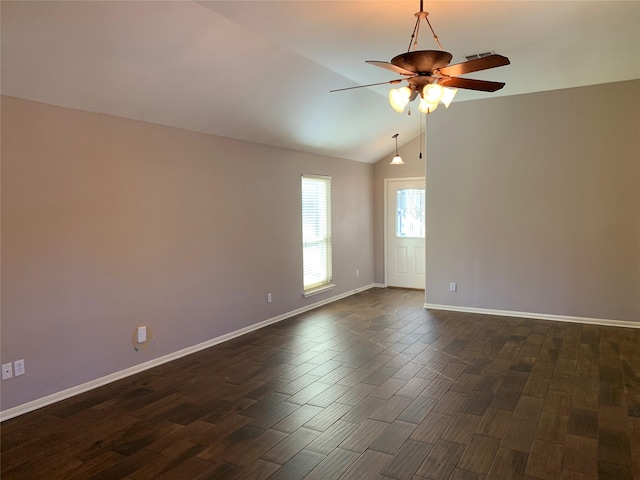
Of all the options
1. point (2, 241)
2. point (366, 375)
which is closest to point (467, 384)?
point (366, 375)

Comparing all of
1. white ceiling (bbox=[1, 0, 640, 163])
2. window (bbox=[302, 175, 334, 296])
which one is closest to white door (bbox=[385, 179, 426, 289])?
window (bbox=[302, 175, 334, 296])

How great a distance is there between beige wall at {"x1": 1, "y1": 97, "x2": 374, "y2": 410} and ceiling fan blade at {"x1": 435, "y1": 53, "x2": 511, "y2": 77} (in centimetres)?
285

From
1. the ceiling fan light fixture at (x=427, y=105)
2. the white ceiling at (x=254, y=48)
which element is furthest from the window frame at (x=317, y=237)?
the ceiling fan light fixture at (x=427, y=105)

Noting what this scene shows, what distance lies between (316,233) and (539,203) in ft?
10.5

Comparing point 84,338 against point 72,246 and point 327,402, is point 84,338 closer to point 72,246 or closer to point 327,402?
point 72,246

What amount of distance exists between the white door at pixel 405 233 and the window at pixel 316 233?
1.77m

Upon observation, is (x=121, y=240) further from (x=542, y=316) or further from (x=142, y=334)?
(x=542, y=316)

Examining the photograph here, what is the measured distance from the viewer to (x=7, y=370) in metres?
3.26

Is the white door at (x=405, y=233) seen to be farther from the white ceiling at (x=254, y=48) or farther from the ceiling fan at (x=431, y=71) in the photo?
the ceiling fan at (x=431, y=71)

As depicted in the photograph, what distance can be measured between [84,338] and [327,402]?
2.13 m

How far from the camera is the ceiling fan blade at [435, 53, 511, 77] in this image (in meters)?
2.65

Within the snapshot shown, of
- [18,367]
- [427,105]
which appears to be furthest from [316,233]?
[18,367]

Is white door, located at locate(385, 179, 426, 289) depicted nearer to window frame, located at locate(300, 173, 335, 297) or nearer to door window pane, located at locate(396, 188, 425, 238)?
door window pane, located at locate(396, 188, 425, 238)

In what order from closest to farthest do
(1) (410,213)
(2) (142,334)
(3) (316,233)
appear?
1. (2) (142,334)
2. (3) (316,233)
3. (1) (410,213)
